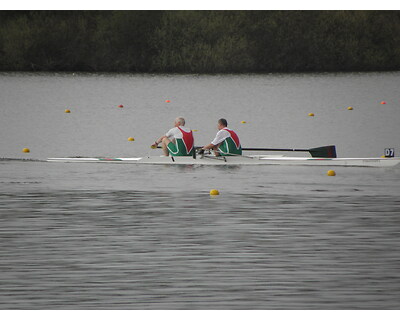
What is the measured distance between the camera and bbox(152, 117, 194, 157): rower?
19.0 meters

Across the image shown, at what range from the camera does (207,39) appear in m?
65.8

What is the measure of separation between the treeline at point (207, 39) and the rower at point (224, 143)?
151 feet

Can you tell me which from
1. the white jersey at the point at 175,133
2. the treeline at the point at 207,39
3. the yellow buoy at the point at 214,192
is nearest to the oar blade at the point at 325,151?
the white jersey at the point at 175,133

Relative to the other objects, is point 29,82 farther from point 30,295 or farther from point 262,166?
point 30,295

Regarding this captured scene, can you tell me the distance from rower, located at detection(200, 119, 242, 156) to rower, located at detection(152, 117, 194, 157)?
1.05 feet

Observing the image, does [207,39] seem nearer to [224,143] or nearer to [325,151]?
[325,151]

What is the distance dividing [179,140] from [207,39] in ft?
156

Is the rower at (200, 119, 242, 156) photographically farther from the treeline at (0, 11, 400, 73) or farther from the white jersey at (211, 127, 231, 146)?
the treeline at (0, 11, 400, 73)

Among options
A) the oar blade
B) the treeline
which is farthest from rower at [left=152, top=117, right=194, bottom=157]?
the treeline

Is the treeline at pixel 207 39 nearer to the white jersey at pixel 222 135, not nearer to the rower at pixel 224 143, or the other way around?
the rower at pixel 224 143

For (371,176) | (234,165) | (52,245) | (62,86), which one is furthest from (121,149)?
(62,86)

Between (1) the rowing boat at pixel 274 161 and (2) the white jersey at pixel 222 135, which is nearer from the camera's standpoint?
(2) the white jersey at pixel 222 135

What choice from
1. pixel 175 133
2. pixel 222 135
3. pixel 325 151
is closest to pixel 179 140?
pixel 175 133

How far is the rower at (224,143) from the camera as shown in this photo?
19.1 meters
